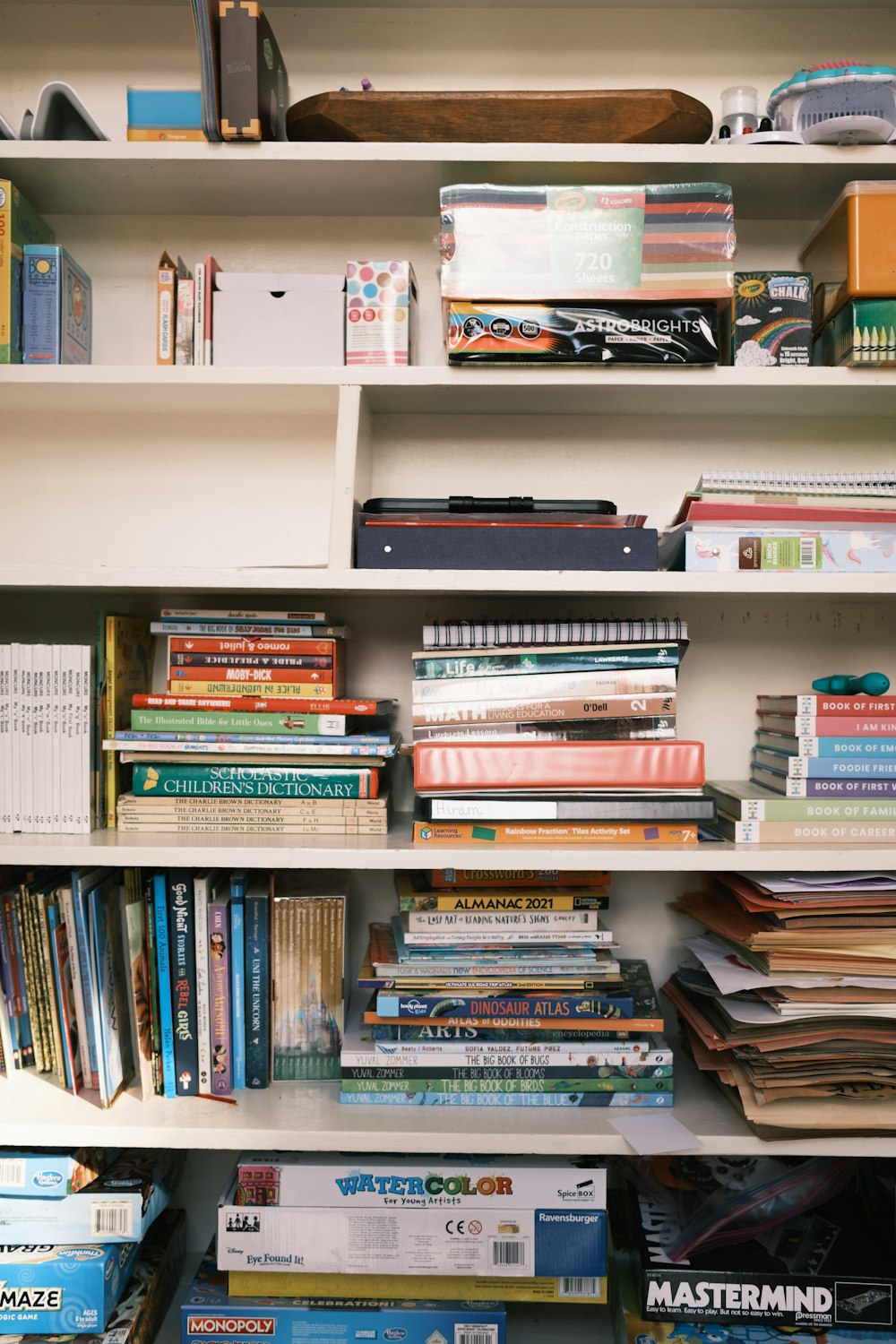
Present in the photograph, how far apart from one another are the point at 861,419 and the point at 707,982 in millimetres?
871

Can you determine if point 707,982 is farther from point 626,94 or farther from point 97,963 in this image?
point 626,94

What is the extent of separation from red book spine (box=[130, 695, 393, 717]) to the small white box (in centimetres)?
46

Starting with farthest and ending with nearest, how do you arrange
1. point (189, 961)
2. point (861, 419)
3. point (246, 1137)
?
point (861, 419), point (189, 961), point (246, 1137)

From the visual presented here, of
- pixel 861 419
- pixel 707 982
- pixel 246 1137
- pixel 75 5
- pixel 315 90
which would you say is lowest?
pixel 246 1137

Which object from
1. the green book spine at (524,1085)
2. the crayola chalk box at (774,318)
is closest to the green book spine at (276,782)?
the green book spine at (524,1085)

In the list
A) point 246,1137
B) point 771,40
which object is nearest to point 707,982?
point 246,1137

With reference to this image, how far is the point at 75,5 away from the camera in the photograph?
1444mm

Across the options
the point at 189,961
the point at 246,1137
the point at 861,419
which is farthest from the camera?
the point at 861,419

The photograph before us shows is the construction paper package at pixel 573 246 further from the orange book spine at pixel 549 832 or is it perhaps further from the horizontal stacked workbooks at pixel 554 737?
the orange book spine at pixel 549 832

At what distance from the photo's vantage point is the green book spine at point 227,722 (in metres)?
1.24

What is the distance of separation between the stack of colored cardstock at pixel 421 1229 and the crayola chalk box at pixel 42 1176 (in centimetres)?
19

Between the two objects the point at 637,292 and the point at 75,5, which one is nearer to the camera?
the point at 637,292

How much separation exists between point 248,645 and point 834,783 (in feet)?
2.60

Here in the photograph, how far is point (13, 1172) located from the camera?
1.18 meters
